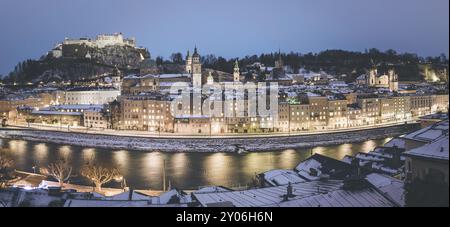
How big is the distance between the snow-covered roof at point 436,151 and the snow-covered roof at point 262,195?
761 millimetres

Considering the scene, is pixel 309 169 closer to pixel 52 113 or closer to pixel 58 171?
pixel 58 171

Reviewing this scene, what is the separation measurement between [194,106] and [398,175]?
6.41m

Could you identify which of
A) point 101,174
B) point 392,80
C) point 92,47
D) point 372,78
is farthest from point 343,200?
point 92,47

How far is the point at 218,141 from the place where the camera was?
7.76m

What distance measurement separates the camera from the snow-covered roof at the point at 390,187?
2584mm

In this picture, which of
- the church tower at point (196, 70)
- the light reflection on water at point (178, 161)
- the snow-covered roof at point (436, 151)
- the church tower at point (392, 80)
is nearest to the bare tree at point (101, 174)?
the light reflection on water at point (178, 161)

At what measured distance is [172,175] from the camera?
5402 mm

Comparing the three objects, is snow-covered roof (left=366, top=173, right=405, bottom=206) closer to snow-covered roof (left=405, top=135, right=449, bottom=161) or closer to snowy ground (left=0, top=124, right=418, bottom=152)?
snow-covered roof (left=405, top=135, right=449, bottom=161)

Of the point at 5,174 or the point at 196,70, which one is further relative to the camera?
the point at 196,70

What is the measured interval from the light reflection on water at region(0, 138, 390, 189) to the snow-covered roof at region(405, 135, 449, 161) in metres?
2.60

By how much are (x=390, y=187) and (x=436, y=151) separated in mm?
732
